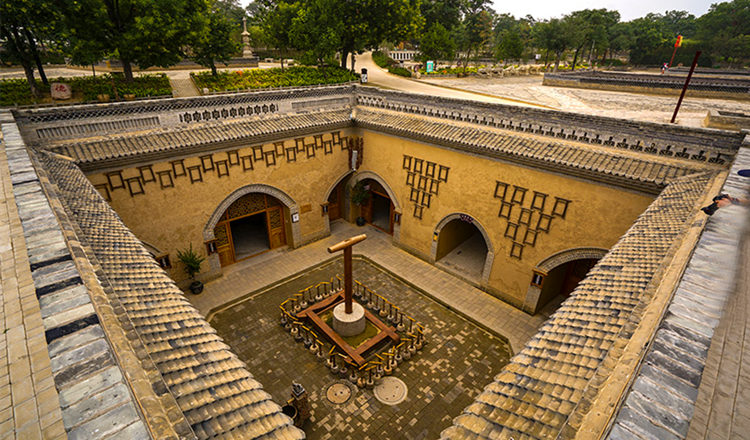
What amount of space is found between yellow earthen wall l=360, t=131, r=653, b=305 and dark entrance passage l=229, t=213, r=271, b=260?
256 inches

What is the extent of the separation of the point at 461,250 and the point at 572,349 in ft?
43.1

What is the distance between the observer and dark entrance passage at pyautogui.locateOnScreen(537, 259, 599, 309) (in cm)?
1366

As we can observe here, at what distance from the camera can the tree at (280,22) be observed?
924 inches

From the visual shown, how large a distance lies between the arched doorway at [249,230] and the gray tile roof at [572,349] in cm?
1398

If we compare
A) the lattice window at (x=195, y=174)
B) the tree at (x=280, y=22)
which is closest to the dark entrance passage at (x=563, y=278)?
the lattice window at (x=195, y=174)

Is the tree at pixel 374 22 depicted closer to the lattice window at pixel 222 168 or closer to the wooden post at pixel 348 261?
the lattice window at pixel 222 168

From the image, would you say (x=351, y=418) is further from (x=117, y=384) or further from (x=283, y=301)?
(x=117, y=384)

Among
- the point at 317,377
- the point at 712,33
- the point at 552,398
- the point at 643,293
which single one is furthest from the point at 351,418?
the point at 712,33

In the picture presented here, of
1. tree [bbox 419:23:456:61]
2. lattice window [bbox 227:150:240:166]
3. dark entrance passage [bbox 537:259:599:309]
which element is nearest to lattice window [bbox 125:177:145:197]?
lattice window [bbox 227:150:240:166]

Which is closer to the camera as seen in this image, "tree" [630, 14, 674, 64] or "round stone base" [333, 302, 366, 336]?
"round stone base" [333, 302, 366, 336]

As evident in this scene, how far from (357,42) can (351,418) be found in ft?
74.2

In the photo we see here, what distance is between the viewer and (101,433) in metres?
2.54

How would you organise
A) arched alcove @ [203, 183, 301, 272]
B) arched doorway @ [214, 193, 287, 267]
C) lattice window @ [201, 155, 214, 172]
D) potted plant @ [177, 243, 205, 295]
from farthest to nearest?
arched doorway @ [214, 193, 287, 267] < arched alcove @ [203, 183, 301, 272] < potted plant @ [177, 243, 205, 295] < lattice window @ [201, 155, 214, 172]

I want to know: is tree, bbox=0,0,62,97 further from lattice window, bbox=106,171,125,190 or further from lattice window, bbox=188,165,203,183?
lattice window, bbox=188,165,203,183
